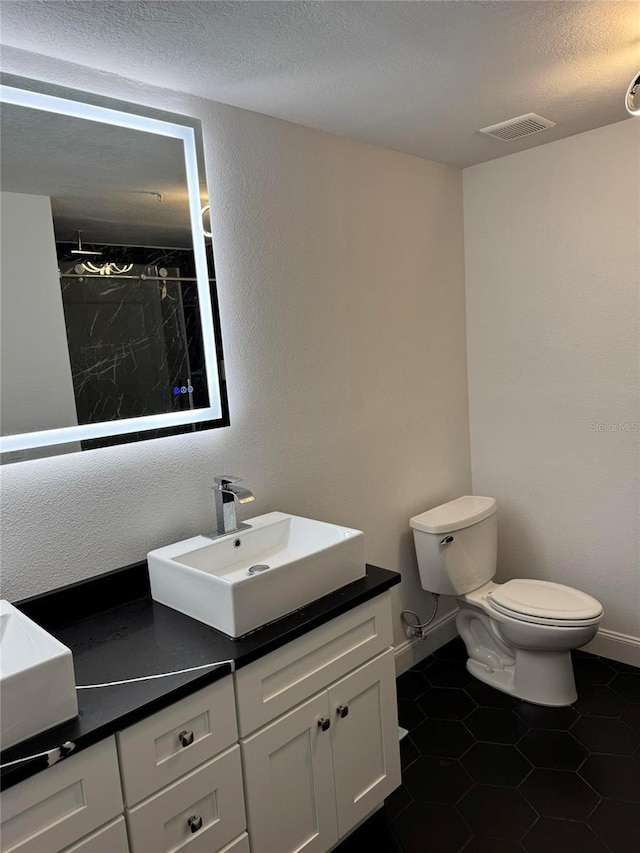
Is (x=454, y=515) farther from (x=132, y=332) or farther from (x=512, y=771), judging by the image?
(x=132, y=332)

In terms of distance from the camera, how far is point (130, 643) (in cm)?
150

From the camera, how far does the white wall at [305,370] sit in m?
1.69

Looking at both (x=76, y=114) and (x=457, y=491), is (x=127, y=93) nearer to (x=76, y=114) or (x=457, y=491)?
(x=76, y=114)

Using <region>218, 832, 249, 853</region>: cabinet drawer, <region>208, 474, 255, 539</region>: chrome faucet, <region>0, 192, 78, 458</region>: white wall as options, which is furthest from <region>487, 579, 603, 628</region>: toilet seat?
<region>0, 192, 78, 458</region>: white wall

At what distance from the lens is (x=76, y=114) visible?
164 centimetres

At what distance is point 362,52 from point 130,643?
1.67 m

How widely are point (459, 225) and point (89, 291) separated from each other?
190cm

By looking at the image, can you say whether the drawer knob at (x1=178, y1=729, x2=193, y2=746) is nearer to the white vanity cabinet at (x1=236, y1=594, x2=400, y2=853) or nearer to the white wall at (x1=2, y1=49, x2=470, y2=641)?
the white vanity cabinet at (x1=236, y1=594, x2=400, y2=853)

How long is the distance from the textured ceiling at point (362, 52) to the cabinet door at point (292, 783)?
1715 millimetres

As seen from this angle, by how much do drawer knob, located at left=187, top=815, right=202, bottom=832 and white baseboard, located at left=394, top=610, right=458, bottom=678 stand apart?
1440 mm

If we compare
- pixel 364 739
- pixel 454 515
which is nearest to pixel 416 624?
pixel 454 515

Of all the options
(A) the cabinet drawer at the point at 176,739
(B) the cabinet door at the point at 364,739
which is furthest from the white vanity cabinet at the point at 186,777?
(B) the cabinet door at the point at 364,739

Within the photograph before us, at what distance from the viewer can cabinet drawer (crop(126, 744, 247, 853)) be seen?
4.17ft

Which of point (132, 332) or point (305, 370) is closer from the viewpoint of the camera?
point (132, 332)
